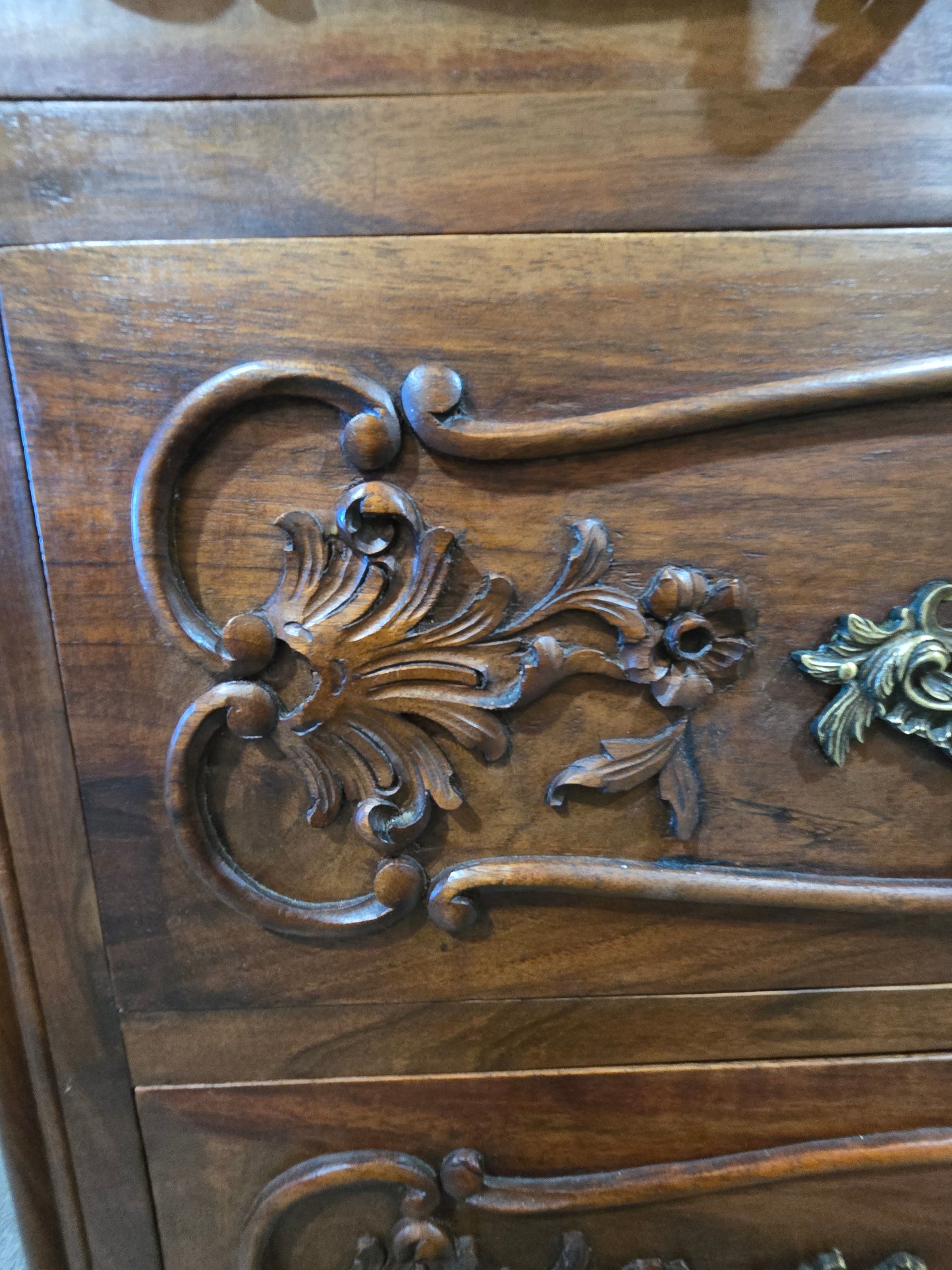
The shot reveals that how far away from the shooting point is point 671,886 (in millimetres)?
420

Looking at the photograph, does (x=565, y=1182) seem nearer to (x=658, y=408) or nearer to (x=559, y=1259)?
(x=559, y=1259)

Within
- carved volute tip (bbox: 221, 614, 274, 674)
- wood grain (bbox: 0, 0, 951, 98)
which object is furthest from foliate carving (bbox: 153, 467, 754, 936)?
wood grain (bbox: 0, 0, 951, 98)

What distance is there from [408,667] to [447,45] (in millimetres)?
323

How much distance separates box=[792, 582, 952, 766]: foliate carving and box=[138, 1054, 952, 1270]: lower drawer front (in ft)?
0.72

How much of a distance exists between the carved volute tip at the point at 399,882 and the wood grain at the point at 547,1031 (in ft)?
0.25

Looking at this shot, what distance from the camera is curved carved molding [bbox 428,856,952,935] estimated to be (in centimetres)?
42

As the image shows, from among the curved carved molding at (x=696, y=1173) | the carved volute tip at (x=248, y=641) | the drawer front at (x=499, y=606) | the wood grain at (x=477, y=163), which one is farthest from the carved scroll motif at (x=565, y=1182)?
the wood grain at (x=477, y=163)

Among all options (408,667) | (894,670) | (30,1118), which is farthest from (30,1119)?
(894,670)

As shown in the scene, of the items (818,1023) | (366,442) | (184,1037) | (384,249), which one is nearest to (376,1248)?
(184,1037)

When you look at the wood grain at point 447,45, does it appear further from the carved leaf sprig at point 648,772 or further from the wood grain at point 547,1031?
the wood grain at point 547,1031

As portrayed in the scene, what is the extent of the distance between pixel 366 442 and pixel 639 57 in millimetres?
242

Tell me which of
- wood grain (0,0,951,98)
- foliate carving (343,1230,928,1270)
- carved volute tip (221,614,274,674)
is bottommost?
foliate carving (343,1230,928,1270)

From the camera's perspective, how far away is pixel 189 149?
1.22ft

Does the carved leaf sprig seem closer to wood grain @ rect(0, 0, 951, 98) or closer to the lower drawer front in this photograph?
the lower drawer front
